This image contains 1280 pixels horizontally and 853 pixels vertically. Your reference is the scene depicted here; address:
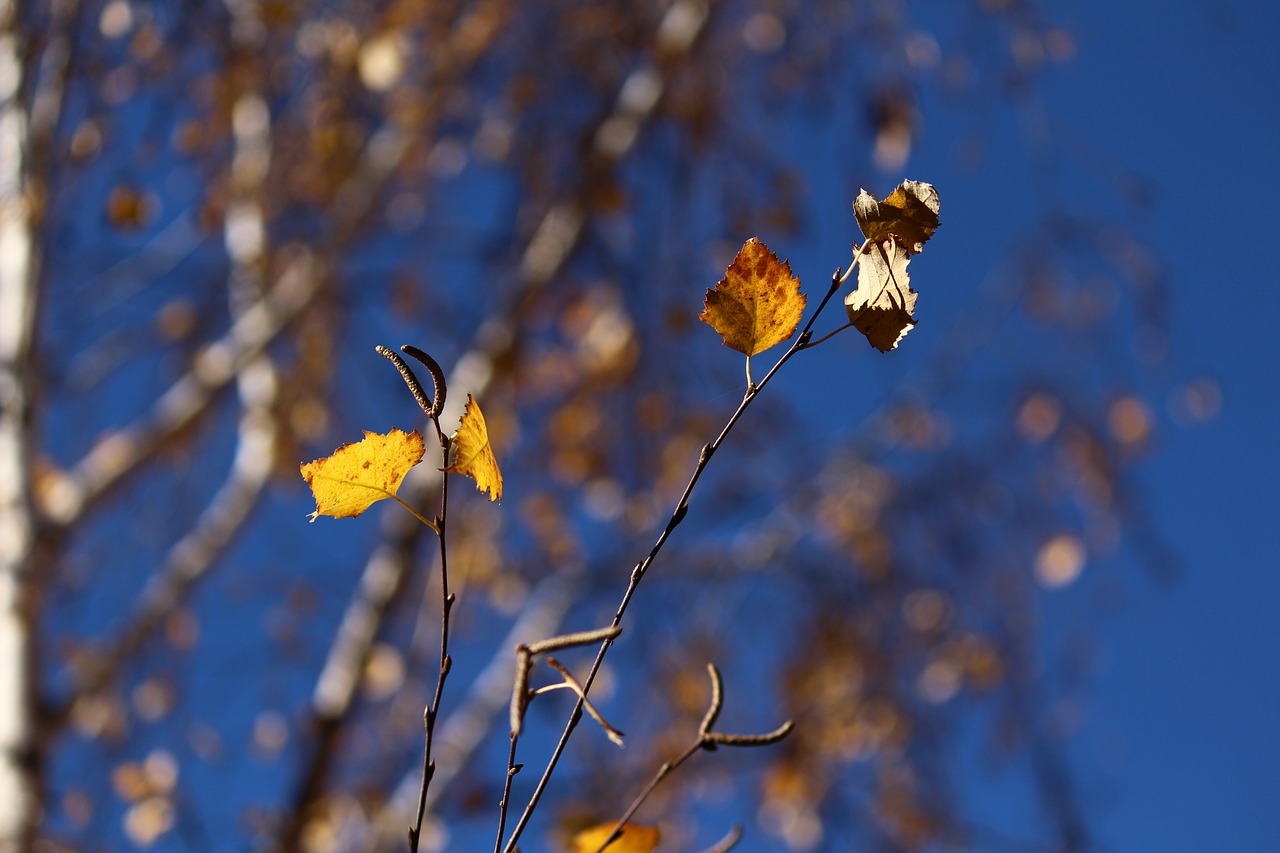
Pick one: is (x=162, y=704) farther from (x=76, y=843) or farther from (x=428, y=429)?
(x=428, y=429)

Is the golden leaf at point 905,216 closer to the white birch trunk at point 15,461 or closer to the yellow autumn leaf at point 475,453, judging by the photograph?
the yellow autumn leaf at point 475,453

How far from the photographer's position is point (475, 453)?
0.46 meters

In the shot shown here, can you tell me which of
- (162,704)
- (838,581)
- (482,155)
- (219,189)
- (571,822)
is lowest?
(571,822)

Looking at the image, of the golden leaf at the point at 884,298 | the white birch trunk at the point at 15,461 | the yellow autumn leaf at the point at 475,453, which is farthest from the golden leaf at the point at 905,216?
the white birch trunk at the point at 15,461

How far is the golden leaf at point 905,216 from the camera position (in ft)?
1.48

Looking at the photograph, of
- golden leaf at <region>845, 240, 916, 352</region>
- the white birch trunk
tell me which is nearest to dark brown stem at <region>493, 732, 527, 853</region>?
golden leaf at <region>845, 240, 916, 352</region>

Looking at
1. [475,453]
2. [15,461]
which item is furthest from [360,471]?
[15,461]

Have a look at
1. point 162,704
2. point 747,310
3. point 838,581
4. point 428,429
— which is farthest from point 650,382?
point 747,310

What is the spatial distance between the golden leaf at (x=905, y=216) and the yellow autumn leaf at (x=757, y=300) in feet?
0.15

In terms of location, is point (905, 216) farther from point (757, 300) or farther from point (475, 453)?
point (475, 453)

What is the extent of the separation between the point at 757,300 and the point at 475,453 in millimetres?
158

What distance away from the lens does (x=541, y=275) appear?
74.4 inches

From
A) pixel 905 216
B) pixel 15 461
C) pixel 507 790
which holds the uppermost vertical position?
pixel 15 461

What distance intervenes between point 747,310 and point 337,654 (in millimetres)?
1537
